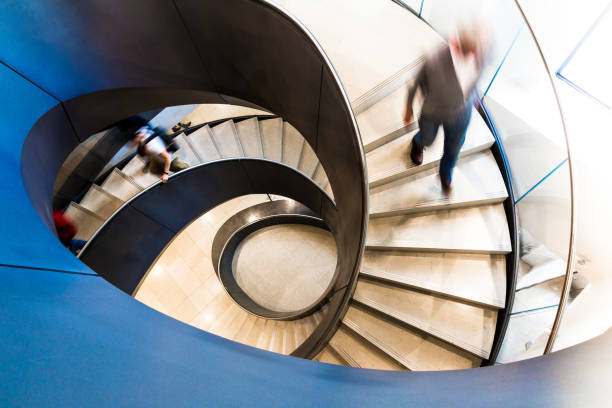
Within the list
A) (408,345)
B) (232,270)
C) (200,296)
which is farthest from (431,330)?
(200,296)

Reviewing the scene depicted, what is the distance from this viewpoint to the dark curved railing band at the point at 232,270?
6.98 m

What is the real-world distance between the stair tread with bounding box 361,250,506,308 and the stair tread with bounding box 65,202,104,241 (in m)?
4.26

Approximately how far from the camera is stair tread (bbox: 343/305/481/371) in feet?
9.96

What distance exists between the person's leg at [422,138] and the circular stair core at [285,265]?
474cm

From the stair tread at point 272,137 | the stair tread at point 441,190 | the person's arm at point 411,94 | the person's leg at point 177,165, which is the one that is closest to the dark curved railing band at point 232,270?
the stair tread at point 272,137

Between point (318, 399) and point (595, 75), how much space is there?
14.1ft

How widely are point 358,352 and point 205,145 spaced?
5.15m

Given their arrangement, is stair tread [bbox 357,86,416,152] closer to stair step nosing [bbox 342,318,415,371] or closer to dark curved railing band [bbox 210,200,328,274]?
stair step nosing [bbox 342,318,415,371]

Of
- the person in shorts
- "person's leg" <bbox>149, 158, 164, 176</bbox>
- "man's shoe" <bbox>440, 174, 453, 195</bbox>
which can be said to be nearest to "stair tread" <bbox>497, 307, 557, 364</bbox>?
"man's shoe" <bbox>440, 174, 453, 195</bbox>

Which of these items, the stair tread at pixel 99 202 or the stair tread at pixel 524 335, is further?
the stair tread at pixel 99 202

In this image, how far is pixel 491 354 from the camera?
116 inches

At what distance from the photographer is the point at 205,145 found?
6.75 meters

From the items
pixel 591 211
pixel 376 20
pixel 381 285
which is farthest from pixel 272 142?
pixel 591 211

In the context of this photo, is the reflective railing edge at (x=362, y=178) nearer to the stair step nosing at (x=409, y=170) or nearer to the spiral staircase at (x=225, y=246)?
the spiral staircase at (x=225, y=246)
